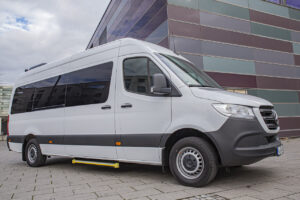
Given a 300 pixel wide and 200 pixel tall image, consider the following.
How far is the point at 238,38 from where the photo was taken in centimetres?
1577

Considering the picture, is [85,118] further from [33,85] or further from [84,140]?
[33,85]

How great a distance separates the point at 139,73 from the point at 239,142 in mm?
2007

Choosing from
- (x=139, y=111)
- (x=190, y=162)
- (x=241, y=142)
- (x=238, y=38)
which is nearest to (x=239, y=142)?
(x=241, y=142)

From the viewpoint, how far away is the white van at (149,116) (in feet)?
11.9

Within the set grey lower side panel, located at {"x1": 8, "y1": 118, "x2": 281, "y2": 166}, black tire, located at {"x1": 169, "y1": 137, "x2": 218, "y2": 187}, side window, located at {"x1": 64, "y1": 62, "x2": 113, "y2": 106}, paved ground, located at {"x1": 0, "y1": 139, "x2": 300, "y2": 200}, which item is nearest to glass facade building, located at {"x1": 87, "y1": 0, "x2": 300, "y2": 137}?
side window, located at {"x1": 64, "y1": 62, "x2": 113, "y2": 106}

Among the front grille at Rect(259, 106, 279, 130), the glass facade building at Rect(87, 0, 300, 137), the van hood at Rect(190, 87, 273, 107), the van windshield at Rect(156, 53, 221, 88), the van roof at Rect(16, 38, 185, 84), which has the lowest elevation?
the front grille at Rect(259, 106, 279, 130)

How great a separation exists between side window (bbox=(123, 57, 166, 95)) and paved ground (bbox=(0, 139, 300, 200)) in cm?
154

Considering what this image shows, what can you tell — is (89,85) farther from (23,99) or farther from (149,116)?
(23,99)

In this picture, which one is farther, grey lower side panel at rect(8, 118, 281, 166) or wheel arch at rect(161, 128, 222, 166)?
wheel arch at rect(161, 128, 222, 166)

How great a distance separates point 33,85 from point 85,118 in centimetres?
292

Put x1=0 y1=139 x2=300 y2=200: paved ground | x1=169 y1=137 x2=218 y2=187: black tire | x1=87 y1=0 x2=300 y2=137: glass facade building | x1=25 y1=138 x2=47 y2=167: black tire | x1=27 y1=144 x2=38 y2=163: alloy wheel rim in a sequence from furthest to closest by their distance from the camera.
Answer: x1=87 y1=0 x2=300 y2=137: glass facade building → x1=27 y1=144 x2=38 y2=163: alloy wheel rim → x1=25 y1=138 x2=47 y2=167: black tire → x1=169 y1=137 x2=218 y2=187: black tire → x1=0 y1=139 x2=300 y2=200: paved ground

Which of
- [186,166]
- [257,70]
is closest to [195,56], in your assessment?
[257,70]

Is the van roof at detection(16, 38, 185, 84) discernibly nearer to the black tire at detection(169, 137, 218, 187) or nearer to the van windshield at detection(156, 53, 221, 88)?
the van windshield at detection(156, 53, 221, 88)

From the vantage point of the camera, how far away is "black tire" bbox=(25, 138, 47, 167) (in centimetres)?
673
